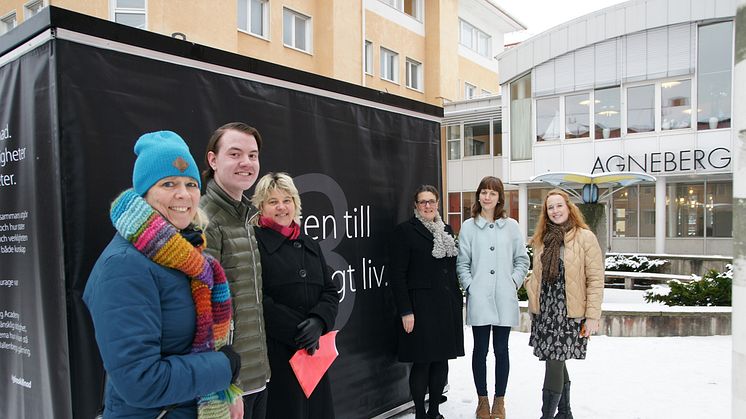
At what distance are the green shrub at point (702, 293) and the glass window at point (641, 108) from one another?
9814 mm

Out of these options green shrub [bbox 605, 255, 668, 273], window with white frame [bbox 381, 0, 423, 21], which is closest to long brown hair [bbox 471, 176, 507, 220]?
green shrub [bbox 605, 255, 668, 273]

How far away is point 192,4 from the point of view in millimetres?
14141

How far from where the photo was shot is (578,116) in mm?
18781

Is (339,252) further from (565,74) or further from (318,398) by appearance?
(565,74)

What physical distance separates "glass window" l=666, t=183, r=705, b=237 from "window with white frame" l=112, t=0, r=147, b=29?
1699cm

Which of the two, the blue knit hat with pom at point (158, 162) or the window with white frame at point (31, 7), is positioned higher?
the window with white frame at point (31, 7)

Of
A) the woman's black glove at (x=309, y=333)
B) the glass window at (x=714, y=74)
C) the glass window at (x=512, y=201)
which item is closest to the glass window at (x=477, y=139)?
the glass window at (x=512, y=201)

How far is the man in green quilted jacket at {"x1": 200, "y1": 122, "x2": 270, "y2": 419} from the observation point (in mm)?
2500

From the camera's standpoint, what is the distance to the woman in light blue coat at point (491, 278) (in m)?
4.43

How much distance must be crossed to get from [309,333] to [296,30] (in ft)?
57.7

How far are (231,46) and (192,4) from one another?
5.09 feet

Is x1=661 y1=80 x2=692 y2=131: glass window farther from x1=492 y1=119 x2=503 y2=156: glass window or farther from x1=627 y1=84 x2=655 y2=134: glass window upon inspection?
x1=492 y1=119 x2=503 y2=156: glass window

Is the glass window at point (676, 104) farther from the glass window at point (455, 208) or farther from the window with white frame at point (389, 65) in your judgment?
the window with white frame at point (389, 65)

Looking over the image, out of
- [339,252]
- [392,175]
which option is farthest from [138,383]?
[392,175]
